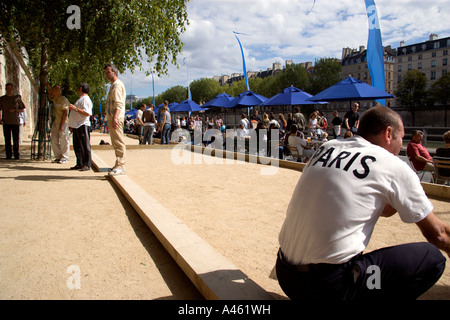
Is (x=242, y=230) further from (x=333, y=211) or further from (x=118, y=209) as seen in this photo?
(x=333, y=211)

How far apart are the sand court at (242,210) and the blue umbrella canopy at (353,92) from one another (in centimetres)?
586

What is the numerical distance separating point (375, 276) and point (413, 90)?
87736 millimetres

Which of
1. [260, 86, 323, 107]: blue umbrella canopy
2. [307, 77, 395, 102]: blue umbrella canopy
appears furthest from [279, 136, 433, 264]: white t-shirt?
[260, 86, 323, 107]: blue umbrella canopy

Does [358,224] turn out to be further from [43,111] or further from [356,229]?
[43,111]

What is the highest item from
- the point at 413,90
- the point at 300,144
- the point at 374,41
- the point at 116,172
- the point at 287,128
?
the point at 413,90

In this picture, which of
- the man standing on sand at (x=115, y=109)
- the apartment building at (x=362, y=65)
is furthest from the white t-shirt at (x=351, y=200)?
the apartment building at (x=362, y=65)

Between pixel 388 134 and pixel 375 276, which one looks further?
pixel 388 134

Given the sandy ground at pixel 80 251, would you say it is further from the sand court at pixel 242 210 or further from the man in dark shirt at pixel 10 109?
the man in dark shirt at pixel 10 109

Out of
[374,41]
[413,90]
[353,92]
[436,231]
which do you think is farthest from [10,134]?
[413,90]

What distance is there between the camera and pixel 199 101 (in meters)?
126

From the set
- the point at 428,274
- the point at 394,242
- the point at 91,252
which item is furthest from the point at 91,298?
the point at 394,242

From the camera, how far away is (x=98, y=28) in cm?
923

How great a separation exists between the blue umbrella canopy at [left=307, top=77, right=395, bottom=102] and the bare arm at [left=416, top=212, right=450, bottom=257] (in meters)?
11.0

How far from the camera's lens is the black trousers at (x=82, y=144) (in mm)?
7570
